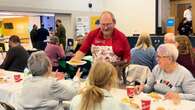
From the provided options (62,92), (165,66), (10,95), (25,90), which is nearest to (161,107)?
(165,66)

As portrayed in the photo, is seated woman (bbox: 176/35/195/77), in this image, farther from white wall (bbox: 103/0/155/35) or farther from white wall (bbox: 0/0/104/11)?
white wall (bbox: 103/0/155/35)

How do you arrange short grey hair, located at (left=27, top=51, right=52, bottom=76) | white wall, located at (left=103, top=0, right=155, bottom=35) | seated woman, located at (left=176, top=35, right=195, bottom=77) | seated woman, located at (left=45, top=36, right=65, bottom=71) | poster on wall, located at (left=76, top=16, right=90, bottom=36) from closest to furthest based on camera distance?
short grey hair, located at (left=27, top=51, right=52, bottom=76) → seated woman, located at (left=176, top=35, right=195, bottom=77) → seated woman, located at (left=45, top=36, right=65, bottom=71) → white wall, located at (left=103, top=0, right=155, bottom=35) → poster on wall, located at (left=76, top=16, right=90, bottom=36)

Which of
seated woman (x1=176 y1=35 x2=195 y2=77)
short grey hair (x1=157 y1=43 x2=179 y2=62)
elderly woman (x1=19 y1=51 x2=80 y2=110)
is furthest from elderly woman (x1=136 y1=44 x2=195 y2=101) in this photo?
seated woman (x1=176 y1=35 x2=195 y2=77)

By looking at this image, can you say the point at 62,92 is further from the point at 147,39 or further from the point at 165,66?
the point at 147,39

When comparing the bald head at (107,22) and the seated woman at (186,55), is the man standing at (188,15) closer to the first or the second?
the seated woman at (186,55)

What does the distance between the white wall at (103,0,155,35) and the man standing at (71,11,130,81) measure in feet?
33.4

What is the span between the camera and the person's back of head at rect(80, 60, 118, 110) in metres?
2.10

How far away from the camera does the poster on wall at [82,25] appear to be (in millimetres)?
13962

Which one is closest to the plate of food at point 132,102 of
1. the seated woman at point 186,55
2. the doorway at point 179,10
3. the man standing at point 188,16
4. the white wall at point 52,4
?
the seated woman at point 186,55

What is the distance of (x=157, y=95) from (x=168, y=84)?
0.58 feet

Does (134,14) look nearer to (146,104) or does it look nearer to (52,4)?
(52,4)

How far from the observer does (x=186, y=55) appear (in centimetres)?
422

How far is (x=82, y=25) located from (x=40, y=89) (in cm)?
1155

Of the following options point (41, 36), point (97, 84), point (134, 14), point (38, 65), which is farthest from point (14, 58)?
point (134, 14)
